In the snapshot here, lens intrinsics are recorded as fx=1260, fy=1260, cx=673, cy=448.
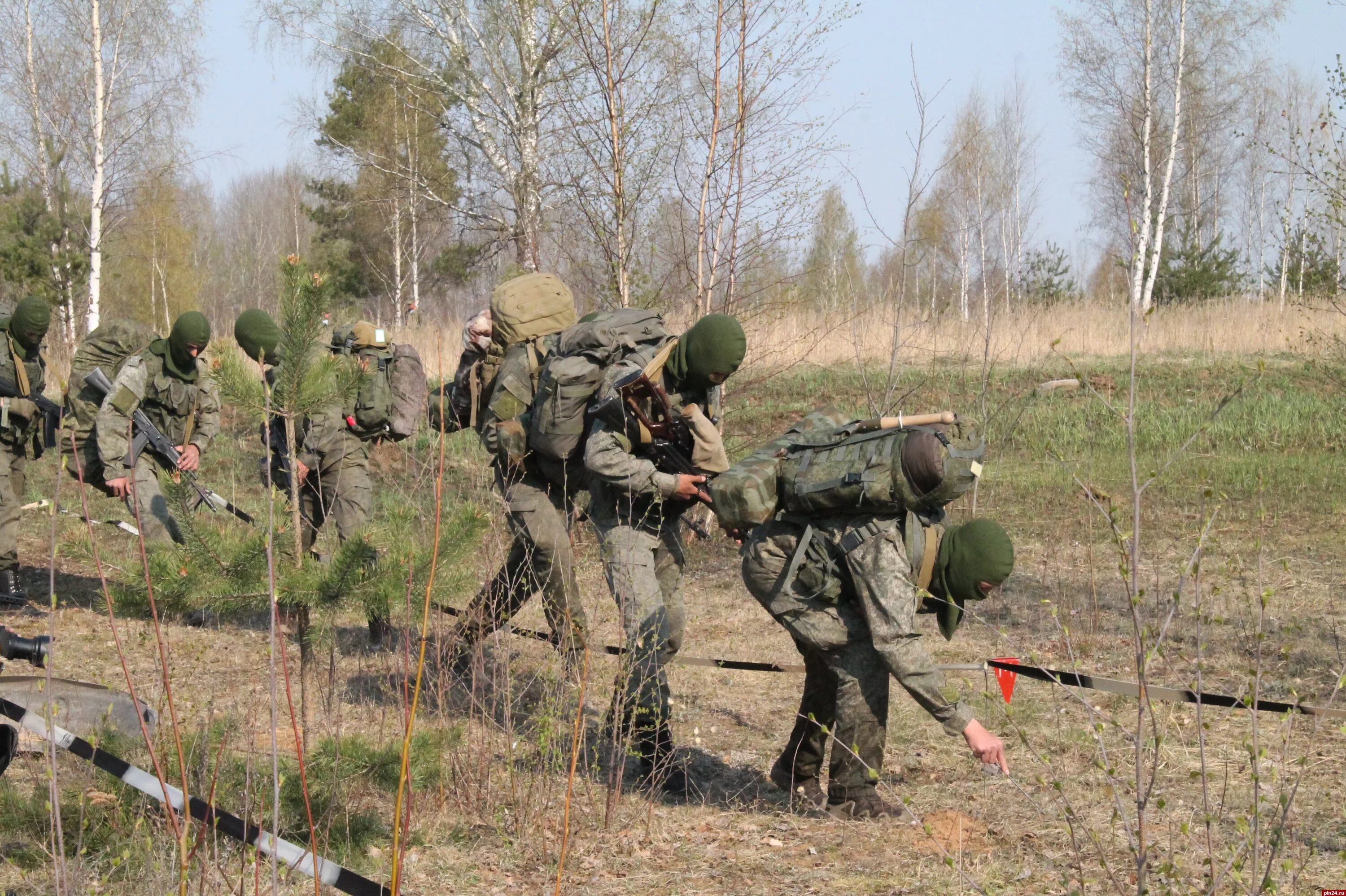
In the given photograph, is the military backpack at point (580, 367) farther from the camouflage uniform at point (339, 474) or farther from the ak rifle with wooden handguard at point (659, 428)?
the camouflage uniform at point (339, 474)

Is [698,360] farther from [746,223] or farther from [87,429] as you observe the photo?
[87,429]

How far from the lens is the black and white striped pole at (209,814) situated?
2707 mm

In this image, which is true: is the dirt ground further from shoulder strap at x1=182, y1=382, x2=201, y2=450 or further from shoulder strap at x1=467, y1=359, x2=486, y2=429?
shoulder strap at x1=182, y1=382, x2=201, y2=450

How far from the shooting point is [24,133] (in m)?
23.2

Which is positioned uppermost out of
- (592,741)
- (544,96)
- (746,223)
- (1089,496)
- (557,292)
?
(544,96)

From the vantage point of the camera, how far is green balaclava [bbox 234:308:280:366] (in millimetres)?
4840

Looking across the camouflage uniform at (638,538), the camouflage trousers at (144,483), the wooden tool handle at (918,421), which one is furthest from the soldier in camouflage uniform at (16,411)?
the wooden tool handle at (918,421)

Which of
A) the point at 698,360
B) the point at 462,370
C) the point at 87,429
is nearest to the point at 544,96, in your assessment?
the point at 87,429

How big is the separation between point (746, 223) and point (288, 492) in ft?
12.7

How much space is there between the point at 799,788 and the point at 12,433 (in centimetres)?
567

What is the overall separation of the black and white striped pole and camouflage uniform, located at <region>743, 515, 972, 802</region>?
1.67 m

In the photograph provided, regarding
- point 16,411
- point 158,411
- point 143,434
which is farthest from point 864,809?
point 16,411

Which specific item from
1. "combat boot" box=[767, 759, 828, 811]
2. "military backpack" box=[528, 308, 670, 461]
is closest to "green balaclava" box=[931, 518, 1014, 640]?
"combat boot" box=[767, 759, 828, 811]

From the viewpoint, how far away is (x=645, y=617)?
15.2 feet
